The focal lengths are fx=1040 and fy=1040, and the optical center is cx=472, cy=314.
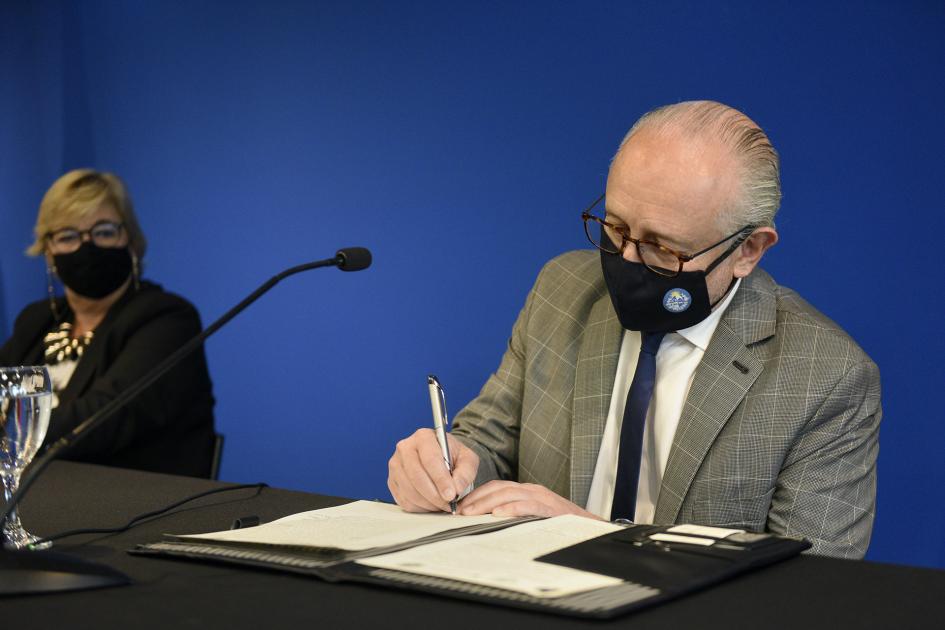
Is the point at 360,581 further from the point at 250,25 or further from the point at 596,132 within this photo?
the point at 250,25

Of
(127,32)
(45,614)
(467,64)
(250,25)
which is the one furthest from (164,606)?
(127,32)

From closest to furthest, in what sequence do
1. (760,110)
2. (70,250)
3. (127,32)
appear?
(760,110) < (70,250) < (127,32)

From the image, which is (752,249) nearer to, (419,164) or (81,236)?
(419,164)

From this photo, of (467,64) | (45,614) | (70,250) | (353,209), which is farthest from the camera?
(353,209)

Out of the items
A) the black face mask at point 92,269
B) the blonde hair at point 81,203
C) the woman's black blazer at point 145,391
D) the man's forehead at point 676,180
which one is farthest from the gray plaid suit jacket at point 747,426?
the blonde hair at point 81,203

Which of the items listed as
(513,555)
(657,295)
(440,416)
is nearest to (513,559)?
(513,555)

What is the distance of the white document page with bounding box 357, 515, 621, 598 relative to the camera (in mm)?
995

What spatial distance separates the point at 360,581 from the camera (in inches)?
41.6

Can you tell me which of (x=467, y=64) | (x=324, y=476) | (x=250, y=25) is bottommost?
(x=324, y=476)

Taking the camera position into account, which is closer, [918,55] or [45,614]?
[45,614]

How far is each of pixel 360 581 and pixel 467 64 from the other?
2526 mm

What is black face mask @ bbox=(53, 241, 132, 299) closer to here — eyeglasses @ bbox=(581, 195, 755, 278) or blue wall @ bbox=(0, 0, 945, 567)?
blue wall @ bbox=(0, 0, 945, 567)

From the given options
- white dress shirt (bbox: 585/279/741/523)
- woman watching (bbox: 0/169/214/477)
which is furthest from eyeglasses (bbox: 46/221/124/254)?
white dress shirt (bbox: 585/279/741/523)

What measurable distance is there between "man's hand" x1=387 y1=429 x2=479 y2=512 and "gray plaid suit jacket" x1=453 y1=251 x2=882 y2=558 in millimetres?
273
